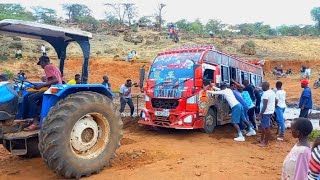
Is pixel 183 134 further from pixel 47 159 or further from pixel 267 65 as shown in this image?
pixel 267 65

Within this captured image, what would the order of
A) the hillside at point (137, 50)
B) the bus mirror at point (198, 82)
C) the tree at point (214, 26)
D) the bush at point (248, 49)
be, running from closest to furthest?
the bus mirror at point (198, 82)
the hillside at point (137, 50)
the bush at point (248, 49)
the tree at point (214, 26)

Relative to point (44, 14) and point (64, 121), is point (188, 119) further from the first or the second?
point (44, 14)

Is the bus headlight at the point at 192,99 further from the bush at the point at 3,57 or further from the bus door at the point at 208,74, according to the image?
the bush at the point at 3,57

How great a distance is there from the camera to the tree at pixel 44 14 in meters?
46.3

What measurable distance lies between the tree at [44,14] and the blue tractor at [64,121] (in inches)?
1602

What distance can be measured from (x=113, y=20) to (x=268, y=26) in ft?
87.1

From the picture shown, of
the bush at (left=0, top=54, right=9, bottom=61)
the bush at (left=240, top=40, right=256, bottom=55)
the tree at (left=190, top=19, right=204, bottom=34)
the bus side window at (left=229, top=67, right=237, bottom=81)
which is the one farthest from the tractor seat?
the tree at (left=190, top=19, right=204, bottom=34)

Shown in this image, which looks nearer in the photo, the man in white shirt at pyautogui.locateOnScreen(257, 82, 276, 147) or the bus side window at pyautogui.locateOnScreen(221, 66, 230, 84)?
the man in white shirt at pyautogui.locateOnScreen(257, 82, 276, 147)

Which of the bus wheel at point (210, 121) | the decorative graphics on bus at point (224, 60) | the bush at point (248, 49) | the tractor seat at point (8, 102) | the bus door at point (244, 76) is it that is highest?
the bush at point (248, 49)

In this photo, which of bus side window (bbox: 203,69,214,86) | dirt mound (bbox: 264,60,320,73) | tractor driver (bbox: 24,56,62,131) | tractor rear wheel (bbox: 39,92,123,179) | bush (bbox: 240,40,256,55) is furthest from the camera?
bush (bbox: 240,40,256,55)

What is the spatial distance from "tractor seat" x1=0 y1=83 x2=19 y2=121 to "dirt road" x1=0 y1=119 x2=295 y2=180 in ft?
3.31

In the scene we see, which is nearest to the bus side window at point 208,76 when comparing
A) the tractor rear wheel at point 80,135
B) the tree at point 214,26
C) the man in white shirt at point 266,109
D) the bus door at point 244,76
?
the man in white shirt at point 266,109

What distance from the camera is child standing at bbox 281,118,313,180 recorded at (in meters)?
3.43

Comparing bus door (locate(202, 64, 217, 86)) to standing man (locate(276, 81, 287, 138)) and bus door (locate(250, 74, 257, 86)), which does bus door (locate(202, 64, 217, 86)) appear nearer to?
standing man (locate(276, 81, 287, 138))
